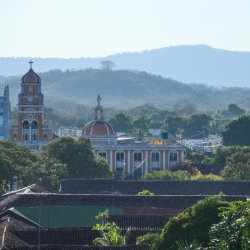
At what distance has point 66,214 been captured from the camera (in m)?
52.2

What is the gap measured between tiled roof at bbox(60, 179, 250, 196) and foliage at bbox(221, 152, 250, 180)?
11.1 meters

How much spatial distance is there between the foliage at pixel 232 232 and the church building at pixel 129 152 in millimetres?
66064

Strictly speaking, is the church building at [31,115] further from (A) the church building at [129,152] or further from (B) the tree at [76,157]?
(B) the tree at [76,157]

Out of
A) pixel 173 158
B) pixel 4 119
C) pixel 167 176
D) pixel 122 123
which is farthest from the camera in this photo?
pixel 122 123

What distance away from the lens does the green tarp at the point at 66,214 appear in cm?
5122

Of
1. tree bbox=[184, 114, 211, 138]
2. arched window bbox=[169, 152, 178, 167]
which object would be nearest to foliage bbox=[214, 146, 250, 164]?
arched window bbox=[169, 152, 178, 167]

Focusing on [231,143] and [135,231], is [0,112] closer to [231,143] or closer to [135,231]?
[231,143]

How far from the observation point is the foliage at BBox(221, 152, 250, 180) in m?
75.9

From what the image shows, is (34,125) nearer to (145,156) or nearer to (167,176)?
(145,156)

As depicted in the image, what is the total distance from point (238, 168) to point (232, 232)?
50091 mm

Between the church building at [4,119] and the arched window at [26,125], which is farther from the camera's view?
the church building at [4,119]

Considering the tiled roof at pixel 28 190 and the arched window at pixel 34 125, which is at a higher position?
the arched window at pixel 34 125

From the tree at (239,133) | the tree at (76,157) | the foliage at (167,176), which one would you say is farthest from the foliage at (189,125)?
the tree at (76,157)

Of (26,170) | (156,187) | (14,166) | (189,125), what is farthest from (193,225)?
(189,125)
